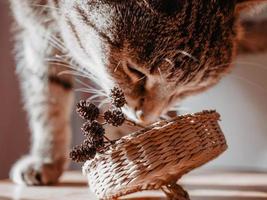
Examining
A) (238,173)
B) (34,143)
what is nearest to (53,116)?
(34,143)

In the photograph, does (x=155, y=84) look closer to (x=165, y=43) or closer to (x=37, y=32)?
(x=165, y=43)

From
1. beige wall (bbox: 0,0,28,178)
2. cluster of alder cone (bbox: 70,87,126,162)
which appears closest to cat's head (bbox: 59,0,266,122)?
cluster of alder cone (bbox: 70,87,126,162)

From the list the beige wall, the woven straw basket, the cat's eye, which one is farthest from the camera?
the beige wall

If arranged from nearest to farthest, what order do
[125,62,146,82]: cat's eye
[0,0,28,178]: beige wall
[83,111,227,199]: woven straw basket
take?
1. [83,111,227,199]: woven straw basket
2. [125,62,146,82]: cat's eye
3. [0,0,28,178]: beige wall

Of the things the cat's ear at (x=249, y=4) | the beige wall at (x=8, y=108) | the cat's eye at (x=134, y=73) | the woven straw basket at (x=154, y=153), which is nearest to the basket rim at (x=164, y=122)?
the woven straw basket at (x=154, y=153)

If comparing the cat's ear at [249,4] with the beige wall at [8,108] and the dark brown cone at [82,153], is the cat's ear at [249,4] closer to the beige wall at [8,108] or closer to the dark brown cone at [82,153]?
the dark brown cone at [82,153]

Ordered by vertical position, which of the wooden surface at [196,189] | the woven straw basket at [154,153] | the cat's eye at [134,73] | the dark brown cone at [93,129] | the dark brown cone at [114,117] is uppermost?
the cat's eye at [134,73]

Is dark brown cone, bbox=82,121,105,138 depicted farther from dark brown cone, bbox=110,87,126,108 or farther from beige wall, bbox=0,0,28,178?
beige wall, bbox=0,0,28,178

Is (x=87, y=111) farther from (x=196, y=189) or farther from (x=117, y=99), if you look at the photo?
(x=196, y=189)
